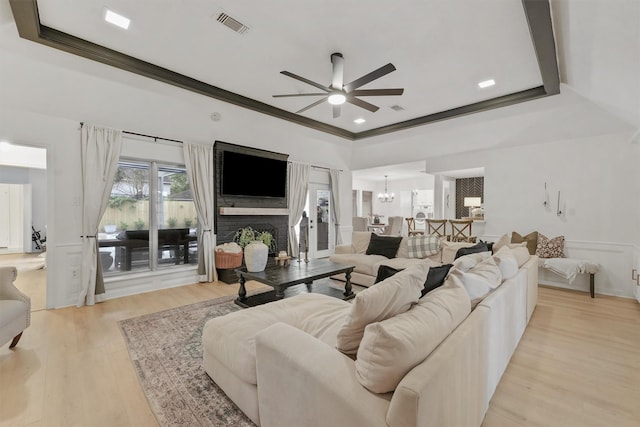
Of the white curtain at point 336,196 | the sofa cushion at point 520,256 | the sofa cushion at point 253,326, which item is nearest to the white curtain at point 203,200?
the sofa cushion at point 253,326

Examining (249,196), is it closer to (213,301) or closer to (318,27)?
(213,301)

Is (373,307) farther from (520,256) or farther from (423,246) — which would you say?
(423,246)

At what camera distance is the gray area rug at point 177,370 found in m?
1.72

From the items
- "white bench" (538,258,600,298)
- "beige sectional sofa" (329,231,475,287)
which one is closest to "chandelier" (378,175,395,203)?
"beige sectional sofa" (329,231,475,287)

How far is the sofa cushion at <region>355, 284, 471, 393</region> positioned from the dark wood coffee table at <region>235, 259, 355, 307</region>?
2021 mm

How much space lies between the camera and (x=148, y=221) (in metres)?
4.55

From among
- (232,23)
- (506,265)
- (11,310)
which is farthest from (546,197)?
(11,310)

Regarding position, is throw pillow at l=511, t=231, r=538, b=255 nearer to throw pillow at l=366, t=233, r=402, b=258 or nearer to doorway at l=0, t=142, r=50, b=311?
throw pillow at l=366, t=233, r=402, b=258

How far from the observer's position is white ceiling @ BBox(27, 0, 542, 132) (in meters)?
2.75

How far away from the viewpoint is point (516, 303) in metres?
2.44

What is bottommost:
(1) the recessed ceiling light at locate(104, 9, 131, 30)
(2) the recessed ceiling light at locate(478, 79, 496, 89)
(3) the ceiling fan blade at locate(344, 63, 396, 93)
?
(3) the ceiling fan blade at locate(344, 63, 396, 93)

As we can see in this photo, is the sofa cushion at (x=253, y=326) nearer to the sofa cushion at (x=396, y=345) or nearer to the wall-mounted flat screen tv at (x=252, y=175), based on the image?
the sofa cushion at (x=396, y=345)

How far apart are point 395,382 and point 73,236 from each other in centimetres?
450

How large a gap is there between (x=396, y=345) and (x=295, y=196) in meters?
5.49
